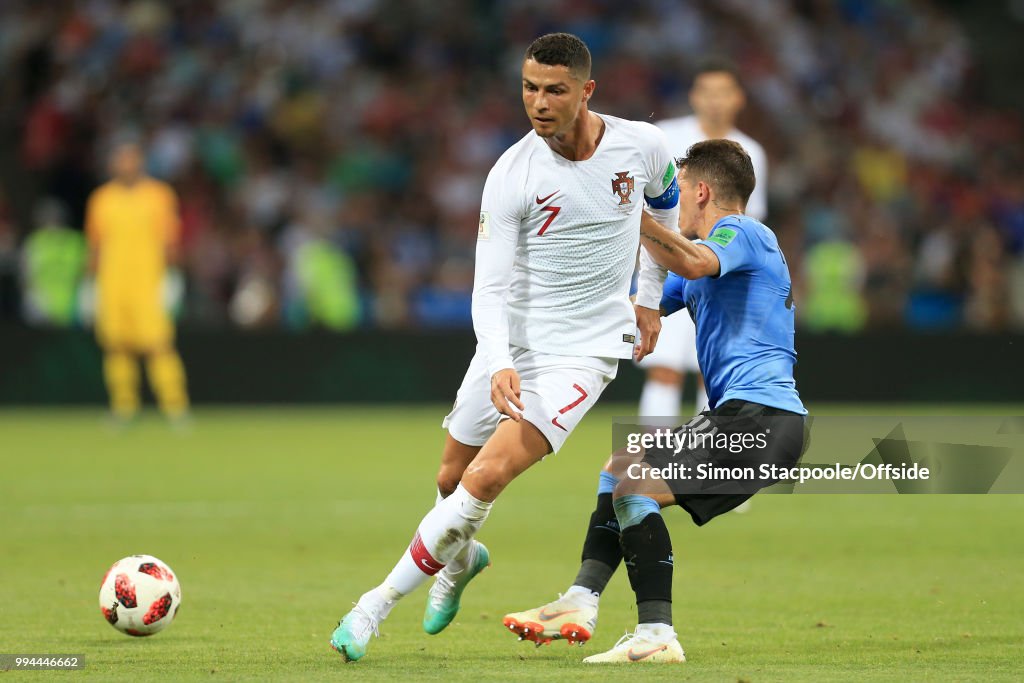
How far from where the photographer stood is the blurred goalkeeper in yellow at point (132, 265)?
47.9 feet

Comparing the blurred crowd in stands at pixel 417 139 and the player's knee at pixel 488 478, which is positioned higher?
the blurred crowd in stands at pixel 417 139

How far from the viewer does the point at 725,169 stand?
543 cm

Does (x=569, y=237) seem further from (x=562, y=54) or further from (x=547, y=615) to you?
(x=547, y=615)

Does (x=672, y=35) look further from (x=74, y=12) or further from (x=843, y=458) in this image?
(x=843, y=458)

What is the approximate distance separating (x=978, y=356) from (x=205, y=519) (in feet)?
35.9

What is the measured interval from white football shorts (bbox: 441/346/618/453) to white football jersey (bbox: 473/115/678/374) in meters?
0.05

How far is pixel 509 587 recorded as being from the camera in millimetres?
6758

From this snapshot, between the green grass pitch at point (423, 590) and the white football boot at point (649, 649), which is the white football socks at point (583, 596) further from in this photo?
the white football boot at point (649, 649)

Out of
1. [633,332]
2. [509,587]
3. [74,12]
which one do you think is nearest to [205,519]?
[509,587]

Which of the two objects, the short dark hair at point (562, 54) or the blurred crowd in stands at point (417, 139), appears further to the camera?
the blurred crowd in stands at point (417, 139)

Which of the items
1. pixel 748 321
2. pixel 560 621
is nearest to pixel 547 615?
pixel 560 621

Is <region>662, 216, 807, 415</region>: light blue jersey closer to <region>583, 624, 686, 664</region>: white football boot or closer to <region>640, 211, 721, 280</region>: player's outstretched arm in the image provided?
<region>640, 211, 721, 280</region>: player's outstretched arm

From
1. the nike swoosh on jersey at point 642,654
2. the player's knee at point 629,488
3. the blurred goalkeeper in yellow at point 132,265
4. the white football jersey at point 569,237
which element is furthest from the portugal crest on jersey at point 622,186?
the blurred goalkeeper in yellow at point 132,265

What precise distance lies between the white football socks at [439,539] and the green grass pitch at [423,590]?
268mm
